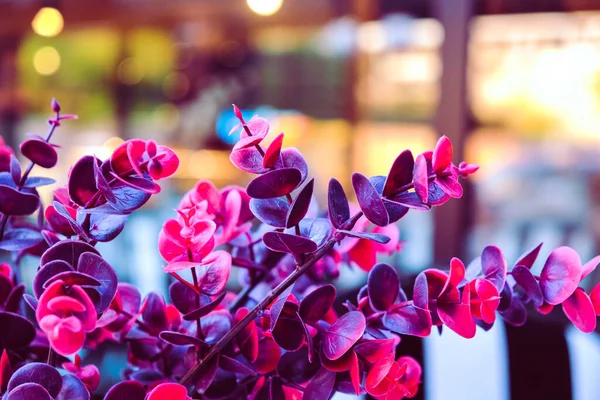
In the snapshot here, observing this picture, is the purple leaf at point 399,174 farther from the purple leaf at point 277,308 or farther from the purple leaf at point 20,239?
the purple leaf at point 20,239

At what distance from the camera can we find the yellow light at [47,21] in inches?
149

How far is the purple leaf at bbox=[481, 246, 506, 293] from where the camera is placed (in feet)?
1.07

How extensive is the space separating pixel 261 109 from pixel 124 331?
4.19m

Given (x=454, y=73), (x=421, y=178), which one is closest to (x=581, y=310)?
(x=421, y=178)

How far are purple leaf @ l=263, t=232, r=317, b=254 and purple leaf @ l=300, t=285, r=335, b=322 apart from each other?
0.08 feet

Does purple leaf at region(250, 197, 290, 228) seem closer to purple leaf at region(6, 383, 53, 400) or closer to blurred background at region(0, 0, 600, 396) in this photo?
purple leaf at region(6, 383, 53, 400)

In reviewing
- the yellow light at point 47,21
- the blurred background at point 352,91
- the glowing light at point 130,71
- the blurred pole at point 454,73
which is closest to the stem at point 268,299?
the blurred background at point 352,91

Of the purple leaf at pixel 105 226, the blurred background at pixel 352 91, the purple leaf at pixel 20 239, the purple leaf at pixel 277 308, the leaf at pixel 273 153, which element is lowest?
the blurred background at pixel 352 91

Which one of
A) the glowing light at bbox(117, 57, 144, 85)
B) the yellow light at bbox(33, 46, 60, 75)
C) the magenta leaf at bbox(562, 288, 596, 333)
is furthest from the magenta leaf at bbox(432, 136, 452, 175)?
the yellow light at bbox(33, 46, 60, 75)

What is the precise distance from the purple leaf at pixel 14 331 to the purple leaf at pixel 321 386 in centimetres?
16

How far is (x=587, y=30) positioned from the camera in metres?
3.42

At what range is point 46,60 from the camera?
5.04m

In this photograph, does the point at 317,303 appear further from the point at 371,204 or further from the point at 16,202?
the point at 16,202

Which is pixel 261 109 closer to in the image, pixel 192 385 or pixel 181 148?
pixel 181 148
